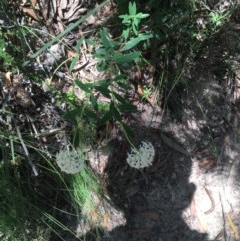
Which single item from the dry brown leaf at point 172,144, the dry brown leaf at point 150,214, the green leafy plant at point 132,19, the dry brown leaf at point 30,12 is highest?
the green leafy plant at point 132,19

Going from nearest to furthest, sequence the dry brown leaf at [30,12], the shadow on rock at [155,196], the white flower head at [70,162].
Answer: the white flower head at [70,162] → the dry brown leaf at [30,12] → the shadow on rock at [155,196]

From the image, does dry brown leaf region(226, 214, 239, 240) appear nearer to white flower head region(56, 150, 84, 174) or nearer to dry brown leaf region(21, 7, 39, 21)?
white flower head region(56, 150, 84, 174)

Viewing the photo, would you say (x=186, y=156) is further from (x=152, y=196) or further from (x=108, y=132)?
(x=108, y=132)

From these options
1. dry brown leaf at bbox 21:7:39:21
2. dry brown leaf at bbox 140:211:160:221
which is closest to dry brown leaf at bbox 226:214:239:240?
dry brown leaf at bbox 140:211:160:221

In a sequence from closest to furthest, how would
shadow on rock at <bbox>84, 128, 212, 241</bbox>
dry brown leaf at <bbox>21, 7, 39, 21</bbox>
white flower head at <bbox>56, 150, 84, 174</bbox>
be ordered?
1. white flower head at <bbox>56, 150, 84, 174</bbox>
2. dry brown leaf at <bbox>21, 7, 39, 21</bbox>
3. shadow on rock at <bbox>84, 128, 212, 241</bbox>

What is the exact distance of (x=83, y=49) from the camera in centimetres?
223

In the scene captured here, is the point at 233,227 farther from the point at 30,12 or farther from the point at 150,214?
the point at 30,12

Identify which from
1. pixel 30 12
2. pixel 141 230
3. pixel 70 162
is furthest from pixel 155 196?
pixel 30 12

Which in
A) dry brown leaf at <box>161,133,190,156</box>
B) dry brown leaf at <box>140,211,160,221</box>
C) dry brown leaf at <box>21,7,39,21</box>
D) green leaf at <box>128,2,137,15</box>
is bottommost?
dry brown leaf at <box>140,211,160,221</box>

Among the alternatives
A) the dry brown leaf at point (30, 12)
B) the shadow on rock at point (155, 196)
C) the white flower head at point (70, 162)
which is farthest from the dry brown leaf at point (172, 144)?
the dry brown leaf at point (30, 12)

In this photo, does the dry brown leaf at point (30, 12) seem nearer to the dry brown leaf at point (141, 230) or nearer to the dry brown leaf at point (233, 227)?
the dry brown leaf at point (141, 230)

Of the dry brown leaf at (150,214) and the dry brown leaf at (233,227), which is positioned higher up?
the dry brown leaf at (233,227)

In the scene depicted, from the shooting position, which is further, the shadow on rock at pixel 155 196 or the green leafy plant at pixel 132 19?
the shadow on rock at pixel 155 196

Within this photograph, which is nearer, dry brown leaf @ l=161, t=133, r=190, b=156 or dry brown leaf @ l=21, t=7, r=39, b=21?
dry brown leaf @ l=21, t=7, r=39, b=21
